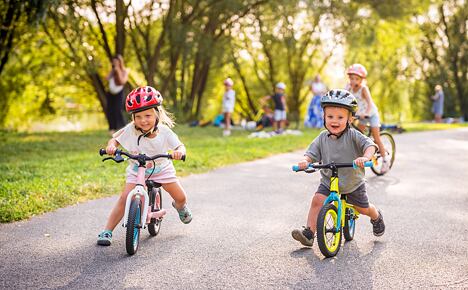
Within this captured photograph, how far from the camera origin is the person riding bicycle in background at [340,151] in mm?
4719

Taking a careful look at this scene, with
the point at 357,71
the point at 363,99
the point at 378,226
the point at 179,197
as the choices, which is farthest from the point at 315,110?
the point at 179,197

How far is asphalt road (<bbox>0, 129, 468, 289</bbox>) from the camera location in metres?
4.05

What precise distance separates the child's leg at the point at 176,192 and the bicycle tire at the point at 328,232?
4.65 ft

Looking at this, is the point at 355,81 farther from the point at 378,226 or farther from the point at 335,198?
the point at 335,198

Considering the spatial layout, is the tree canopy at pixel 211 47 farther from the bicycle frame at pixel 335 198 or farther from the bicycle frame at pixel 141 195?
the bicycle frame at pixel 335 198

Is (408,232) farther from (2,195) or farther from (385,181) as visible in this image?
(2,195)

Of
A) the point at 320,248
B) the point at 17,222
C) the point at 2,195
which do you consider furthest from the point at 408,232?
the point at 2,195

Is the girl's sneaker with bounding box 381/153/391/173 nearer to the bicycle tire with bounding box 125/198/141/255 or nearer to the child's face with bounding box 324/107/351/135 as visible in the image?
the child's face with bounding box 324/107/351/135

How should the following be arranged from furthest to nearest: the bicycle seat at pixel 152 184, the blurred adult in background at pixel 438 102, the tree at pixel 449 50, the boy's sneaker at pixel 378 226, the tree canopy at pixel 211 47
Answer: the tree at pixel 449 50, the blurred adult in background at pixel 438 102, the tree canopy at pixel 211 47, the boy's sneaker at pixel 378 226, the bicycle seat at pixel 152 184

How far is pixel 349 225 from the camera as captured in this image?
16.8 feet

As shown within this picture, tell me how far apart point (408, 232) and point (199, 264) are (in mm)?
2310

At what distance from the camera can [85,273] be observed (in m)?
4.16

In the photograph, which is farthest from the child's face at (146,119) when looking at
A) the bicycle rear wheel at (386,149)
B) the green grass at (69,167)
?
the bicycle rear wheel at (386,149)

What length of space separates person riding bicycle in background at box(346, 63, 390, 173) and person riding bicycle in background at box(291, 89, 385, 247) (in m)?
3.41
